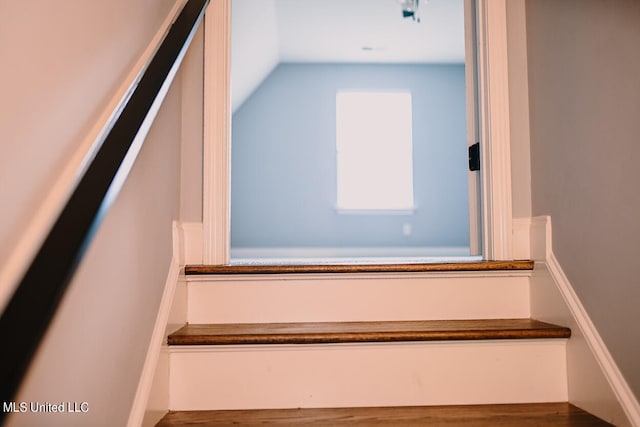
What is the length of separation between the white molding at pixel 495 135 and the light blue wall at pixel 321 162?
400cm

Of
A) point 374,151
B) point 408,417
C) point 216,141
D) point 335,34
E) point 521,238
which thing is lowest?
point 408,417

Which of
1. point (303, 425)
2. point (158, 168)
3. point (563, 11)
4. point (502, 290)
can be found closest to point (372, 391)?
point (303, 425)

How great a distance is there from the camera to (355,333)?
4.59 ft

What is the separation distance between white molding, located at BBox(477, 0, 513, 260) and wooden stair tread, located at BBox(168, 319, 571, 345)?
0.39 meters

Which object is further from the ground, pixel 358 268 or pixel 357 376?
pixel 358 268

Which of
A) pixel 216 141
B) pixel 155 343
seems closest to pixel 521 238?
pixel 216 141

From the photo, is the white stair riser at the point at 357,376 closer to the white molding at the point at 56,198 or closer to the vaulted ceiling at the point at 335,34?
the white molding at the point at 56,198

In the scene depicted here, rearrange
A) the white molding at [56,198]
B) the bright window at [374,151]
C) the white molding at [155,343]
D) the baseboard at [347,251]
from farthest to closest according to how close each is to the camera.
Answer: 1. the bright window at [374,151]
2. the baseboard at [347,251]
3. the white molding at [155,343]
4. the white molding at [56,198]

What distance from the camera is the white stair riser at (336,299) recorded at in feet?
5.26

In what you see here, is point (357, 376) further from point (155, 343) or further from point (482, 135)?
point (482, 135)

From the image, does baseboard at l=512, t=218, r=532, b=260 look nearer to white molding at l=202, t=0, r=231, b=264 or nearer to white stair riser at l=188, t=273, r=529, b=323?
white stair riser at l=188, t=273, r=529, b=323

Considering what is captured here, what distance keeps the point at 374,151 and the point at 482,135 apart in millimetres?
4085

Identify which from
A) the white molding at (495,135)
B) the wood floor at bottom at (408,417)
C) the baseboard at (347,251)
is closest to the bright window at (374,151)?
the baseboard at (347,251)

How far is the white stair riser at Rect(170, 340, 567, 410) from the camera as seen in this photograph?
1.39 m
